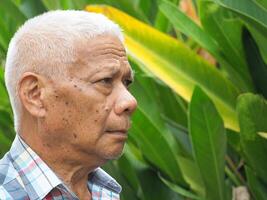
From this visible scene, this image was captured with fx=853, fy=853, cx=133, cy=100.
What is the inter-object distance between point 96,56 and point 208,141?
1.50m

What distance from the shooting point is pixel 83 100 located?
6.38ft

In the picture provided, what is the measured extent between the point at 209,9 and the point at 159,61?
0.33 m

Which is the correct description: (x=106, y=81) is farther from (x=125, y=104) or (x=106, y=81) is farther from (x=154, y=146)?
(x=154, y=146)

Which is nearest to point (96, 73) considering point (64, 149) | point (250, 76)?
point (64, 149)

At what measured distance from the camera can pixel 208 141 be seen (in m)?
3.36

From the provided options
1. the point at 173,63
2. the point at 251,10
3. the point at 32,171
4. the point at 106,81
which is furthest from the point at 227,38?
the point at 32,171

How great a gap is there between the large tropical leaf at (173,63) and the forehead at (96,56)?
66.5 inches

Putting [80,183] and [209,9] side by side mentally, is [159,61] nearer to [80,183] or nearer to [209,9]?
[209,9]

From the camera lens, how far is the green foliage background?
133 inches

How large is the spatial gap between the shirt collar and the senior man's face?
0.21 ft

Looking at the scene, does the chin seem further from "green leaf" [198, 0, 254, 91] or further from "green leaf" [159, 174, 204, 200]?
"green leaf" [198, 0, 254, 91]

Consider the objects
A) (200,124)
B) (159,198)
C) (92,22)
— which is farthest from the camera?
(159,198)

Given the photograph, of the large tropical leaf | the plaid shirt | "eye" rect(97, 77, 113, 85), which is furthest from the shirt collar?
the large tropical leaf

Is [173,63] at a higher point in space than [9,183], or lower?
lower
